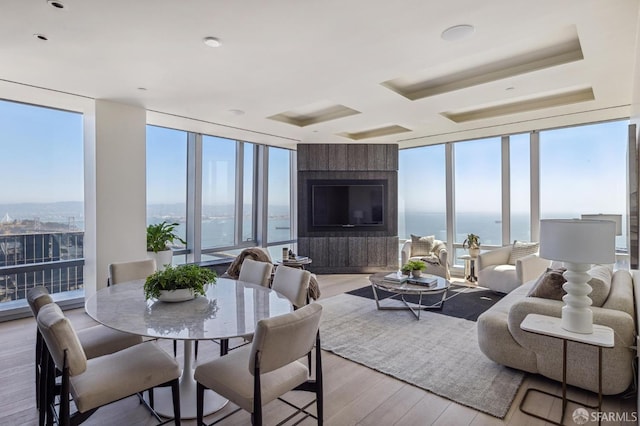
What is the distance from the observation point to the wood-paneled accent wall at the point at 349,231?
7059mm

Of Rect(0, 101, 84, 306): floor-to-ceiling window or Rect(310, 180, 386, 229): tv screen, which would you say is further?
Rect(310, 180, 386, 229): tv screen

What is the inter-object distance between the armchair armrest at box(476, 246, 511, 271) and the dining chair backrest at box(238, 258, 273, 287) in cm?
392

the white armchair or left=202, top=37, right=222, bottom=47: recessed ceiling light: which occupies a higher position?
left=202, top=37, right=222, bottom=47: recessed ceiling light

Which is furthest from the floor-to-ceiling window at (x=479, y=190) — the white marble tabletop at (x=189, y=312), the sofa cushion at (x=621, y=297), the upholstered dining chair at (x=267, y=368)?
the upholstered dining chair at (x=267, y=368)

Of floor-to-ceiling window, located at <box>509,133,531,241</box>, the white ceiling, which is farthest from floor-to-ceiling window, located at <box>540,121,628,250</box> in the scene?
the white ceiling

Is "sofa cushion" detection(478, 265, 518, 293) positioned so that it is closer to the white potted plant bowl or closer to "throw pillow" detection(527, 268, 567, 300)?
"throw pillow" detection(527, 268, 567, 300)

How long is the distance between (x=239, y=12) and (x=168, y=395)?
9.14 feet

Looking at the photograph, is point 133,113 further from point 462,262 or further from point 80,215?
point 462,262

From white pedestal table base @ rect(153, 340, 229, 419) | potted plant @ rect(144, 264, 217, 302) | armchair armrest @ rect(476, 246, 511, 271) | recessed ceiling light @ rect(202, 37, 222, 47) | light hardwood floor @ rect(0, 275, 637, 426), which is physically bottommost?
light hardwood floor @ rect(0, 275, 637, 426)

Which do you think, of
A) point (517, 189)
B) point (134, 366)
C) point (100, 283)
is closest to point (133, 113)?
point (100, 283)

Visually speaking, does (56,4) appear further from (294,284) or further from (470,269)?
(470,269)

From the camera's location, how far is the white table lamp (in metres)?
2.04

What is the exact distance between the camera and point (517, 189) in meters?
6.29

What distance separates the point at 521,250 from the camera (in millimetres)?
5594
